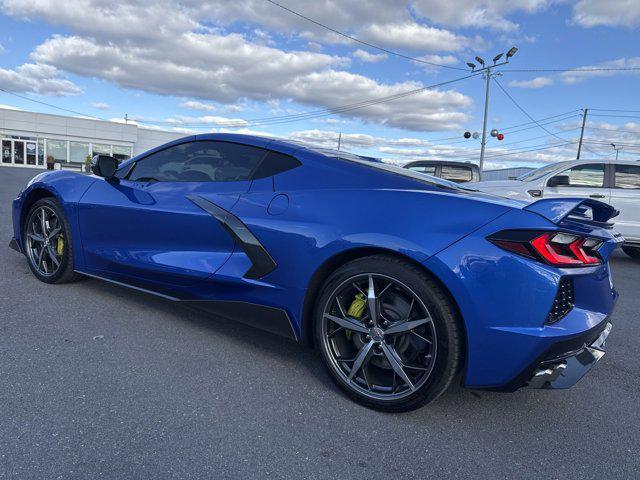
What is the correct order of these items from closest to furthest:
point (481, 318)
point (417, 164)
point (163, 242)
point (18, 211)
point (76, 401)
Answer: point (481, 318) < point (76, 401) < point (163, 242) < point (18, 211) < point (417, 164)

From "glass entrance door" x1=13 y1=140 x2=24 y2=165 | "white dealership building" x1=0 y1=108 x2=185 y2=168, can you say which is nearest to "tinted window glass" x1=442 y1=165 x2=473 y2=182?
"white dealership building" x1=0 y1=108 x2=185 y2=168

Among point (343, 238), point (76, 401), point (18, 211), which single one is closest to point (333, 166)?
point (343, 238)

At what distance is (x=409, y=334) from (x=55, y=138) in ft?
151

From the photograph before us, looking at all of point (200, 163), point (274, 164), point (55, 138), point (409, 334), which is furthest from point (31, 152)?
point (409, 334)

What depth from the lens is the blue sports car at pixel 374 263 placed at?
2076 millimetres

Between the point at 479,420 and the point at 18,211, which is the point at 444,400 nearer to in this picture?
the point at 479,420

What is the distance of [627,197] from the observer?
7.70m

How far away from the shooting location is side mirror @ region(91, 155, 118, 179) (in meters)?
3.67

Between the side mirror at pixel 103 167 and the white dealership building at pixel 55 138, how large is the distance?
38497mm

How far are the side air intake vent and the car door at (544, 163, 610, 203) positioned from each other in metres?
6.31

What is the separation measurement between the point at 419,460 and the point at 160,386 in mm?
1364

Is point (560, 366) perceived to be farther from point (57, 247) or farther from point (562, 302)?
point (57, 247)

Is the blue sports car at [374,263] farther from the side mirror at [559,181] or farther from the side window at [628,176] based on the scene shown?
the side window at [628,176]

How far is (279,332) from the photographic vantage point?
2713mm
